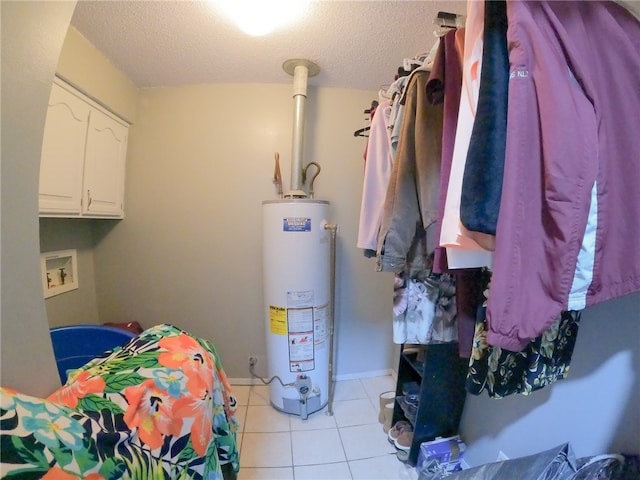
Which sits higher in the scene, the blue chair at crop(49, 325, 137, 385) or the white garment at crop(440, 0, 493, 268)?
the white garment at crop(440, 0, 493, 268)

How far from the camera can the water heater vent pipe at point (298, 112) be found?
160 centimetres

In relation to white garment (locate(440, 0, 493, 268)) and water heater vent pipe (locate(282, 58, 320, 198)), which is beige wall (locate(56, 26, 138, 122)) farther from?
white garment (locate(440, 0, 493, 268))

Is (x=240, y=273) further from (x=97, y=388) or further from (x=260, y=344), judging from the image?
(x=97, y=388)

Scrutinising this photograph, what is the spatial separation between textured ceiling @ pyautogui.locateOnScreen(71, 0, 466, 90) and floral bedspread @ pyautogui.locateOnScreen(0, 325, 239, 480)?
4.54 feet

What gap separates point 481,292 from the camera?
2.51 ft

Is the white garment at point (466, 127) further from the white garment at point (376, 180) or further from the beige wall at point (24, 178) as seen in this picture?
the beige wall at point (24, 178)

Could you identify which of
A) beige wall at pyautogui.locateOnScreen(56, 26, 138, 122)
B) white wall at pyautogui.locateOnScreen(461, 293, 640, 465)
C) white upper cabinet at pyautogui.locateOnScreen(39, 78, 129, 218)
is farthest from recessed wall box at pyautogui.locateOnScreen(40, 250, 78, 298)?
white wall at pyautogui.locateOnScreen(461, 293, 640, 465)

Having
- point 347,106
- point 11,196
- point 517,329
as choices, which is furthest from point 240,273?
point 517,329

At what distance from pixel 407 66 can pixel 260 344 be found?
181cm

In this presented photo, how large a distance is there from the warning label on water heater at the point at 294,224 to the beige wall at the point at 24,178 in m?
1.09

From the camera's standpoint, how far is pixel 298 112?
1663 mm

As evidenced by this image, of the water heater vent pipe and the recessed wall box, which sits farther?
the water heater vent pipe

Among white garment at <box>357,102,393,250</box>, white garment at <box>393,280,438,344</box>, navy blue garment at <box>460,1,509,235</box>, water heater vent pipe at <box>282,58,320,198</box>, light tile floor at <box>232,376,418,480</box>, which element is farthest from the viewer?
water heater vent pipe at <box>282,58,320,198</box>

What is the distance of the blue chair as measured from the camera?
1.22 metres
